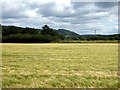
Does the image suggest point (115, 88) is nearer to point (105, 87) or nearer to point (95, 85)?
point (105, 87)

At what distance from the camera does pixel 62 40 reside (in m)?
60.7

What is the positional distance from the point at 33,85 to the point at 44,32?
50070 mm

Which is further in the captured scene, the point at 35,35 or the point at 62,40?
the point at 62,40

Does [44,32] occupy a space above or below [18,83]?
above

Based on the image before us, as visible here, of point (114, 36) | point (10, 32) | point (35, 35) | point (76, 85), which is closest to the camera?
point (76, 85)

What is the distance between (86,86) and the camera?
16.0ft

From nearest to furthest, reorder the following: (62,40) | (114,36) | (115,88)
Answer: (115,88) < (62,40) < (114,36)

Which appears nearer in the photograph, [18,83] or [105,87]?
[105,87]

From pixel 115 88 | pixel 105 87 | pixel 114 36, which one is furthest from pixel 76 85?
pixel 114 36

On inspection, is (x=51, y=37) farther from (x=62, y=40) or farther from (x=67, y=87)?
(x=67, y=87)

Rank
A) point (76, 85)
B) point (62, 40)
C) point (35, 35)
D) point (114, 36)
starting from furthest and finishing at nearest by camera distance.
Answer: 1. point (114, 36)
2. point (62, 40)
3. point (35, 35)
4. point (76, 85)

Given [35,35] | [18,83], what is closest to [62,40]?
[35,35]

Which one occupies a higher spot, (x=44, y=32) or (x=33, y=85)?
(x=44, y=32)

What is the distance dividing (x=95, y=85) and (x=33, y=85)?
2.19 meters
